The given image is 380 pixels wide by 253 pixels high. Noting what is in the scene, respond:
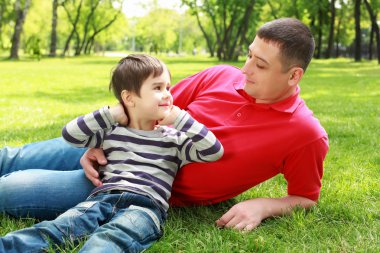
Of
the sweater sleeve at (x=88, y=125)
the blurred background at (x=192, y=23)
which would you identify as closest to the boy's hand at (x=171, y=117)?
the sweater sleeve at (x=88, y=125)

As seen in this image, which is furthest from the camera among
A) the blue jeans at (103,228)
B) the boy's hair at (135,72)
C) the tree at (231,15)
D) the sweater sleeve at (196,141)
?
the tree at (231,15)

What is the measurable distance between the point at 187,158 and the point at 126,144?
37cm

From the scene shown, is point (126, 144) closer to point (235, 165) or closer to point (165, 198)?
point (165, 198)

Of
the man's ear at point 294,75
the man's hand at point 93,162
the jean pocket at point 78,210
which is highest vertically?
the man's ear at point 294,75

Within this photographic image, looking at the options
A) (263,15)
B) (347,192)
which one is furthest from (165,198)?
(263,15)

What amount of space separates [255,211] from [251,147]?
1.46ft

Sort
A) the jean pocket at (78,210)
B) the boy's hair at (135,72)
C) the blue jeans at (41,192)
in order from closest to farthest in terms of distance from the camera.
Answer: the jean pocket at (78,210) < the boy's hair at (135,72) < the blue jeans at (41,192)

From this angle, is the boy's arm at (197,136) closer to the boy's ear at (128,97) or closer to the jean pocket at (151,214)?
the boy's ear at (128,97)

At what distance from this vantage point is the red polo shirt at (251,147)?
2.96 m

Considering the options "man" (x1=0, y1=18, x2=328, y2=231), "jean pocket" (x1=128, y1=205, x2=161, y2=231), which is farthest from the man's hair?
"jean pocket" (x1=128, y1=205, x2=161, y2=231)

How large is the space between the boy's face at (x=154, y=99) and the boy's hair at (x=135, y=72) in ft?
0.09

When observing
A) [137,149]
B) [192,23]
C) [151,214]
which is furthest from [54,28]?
[192,23]

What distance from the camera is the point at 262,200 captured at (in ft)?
10.7

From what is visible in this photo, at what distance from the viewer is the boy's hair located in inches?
116
